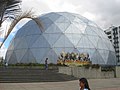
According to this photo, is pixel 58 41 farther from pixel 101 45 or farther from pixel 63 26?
pixel 101 45

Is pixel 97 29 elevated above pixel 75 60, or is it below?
above

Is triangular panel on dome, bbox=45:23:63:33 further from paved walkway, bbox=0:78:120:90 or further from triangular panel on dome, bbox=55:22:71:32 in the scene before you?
paved walkway, bbox=0:78:120:90

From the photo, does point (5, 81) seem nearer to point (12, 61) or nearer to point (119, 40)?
point (12, 61)

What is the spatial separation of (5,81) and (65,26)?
24.2 m

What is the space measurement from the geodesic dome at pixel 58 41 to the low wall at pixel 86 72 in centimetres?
1146

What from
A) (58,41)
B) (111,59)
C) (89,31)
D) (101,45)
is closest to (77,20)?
(89,31)

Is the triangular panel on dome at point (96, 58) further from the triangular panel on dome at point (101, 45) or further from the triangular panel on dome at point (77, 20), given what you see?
the triangular panel on dome at point (77, 20)

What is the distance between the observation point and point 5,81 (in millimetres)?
20359

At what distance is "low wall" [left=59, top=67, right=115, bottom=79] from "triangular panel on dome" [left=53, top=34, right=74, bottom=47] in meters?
12.0

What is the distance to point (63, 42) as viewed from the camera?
41438 millimetres

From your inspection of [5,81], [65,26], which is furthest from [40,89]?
[65,26]

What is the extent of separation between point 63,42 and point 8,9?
33388 millimetres

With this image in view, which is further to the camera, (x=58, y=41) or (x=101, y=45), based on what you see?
(x=101, y=45)

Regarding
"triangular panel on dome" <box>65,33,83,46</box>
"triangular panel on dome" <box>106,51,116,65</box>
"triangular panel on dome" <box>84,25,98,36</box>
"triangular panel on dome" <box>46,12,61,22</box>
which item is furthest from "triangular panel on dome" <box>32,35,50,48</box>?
"triangular panel on dome" <box>106,51,116,65</box>
